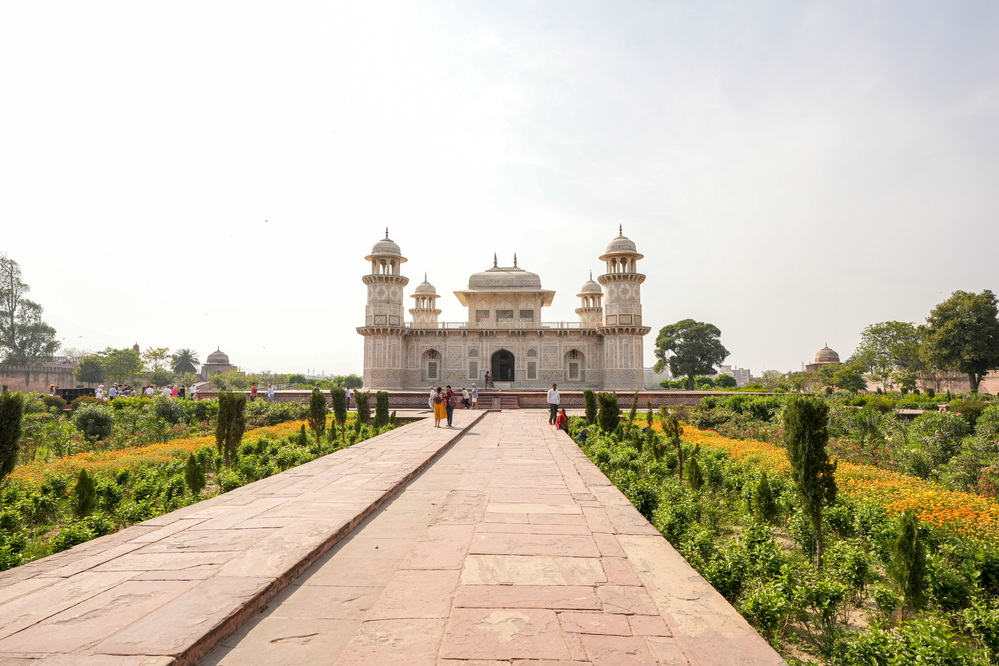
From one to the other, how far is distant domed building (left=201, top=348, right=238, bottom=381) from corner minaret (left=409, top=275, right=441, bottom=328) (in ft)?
128

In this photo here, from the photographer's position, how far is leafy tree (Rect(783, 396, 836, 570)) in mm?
4965

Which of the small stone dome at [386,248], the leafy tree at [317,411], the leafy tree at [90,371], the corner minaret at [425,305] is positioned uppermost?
the small stone dome at [386,248]

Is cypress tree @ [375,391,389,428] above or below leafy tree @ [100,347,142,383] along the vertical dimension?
below

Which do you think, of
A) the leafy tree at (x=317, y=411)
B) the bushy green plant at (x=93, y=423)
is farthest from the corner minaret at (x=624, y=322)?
the bushy green plant at (x=93, y=423)

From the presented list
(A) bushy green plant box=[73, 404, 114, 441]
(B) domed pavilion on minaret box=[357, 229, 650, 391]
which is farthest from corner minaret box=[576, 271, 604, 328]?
(A) bushy green plant box=[73, 404, 114, 441]

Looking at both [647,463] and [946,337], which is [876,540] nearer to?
[647,463]

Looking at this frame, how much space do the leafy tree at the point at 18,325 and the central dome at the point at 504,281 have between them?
45741 mm

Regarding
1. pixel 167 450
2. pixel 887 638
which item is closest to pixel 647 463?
pixel 887 638

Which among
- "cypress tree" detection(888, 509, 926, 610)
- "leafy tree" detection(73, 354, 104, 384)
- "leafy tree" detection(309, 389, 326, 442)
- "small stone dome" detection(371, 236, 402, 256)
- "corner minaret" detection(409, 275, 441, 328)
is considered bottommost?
"cypress tree" detection(888, 509, 926, 610)

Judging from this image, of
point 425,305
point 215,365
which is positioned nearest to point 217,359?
point 215,365

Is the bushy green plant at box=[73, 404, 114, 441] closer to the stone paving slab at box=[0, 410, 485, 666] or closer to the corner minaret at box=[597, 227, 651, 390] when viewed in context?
the stone paving slab at box=[0, 410, 485, 666]

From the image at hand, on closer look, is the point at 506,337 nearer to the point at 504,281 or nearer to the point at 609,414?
the point at 504,281

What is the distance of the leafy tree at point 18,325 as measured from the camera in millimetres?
50250

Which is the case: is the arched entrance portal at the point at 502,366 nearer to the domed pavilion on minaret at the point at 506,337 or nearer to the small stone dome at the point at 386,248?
the domed pavilion on minaret at the point at 506,337
